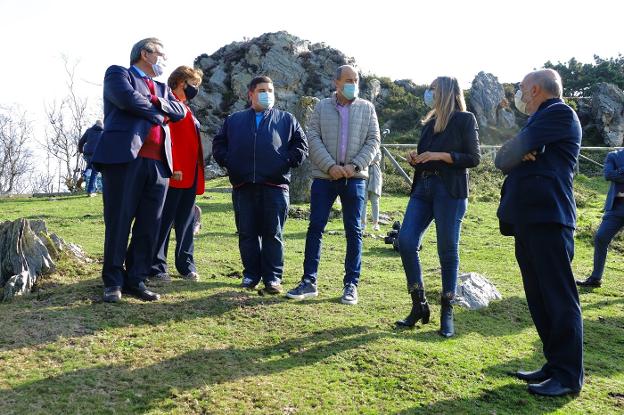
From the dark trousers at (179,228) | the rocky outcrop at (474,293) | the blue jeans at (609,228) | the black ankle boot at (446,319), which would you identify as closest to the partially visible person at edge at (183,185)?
the dark trousers at (179,228)

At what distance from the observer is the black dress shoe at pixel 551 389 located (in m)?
3.66

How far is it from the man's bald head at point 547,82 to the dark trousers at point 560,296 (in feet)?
2.96

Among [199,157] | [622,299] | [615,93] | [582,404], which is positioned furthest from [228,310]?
[615,93]

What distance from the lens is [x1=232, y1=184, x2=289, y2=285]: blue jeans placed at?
18.0 ft

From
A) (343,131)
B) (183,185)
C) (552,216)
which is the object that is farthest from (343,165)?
(552,216)

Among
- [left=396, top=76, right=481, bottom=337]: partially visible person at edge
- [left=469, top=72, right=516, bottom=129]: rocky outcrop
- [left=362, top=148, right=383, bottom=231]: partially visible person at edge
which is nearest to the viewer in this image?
[left=396, top=76, right=481, bottom=337]: partially visible person at edge

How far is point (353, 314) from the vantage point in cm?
499

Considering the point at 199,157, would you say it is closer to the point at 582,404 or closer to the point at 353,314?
the point at 353,314

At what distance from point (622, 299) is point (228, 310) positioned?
4.87 m

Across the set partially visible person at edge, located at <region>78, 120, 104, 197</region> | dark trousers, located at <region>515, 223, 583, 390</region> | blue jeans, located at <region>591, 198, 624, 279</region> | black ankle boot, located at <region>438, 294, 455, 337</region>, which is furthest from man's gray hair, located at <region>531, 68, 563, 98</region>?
partially visible person at edge, located at <region>78, 120, 104, 197</region>

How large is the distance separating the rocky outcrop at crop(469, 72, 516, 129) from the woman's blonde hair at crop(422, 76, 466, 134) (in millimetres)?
28369

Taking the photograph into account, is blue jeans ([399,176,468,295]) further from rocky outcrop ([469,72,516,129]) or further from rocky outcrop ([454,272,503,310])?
rocky outcrop ([469,72,516,129])

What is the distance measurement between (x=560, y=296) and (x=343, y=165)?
238 centimetres

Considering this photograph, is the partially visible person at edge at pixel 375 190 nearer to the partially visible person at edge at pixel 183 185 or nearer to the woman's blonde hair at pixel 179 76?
the partially visible person at edge at pixel 183 185
